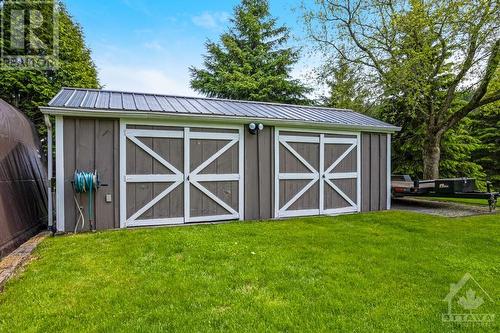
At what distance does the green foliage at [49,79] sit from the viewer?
9.80 metres

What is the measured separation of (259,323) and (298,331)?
0.29 meters

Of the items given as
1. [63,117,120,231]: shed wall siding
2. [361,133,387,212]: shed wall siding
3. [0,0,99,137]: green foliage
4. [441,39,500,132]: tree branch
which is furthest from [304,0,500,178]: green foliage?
[63,117,120,231]: shed wall siding

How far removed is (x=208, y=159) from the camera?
239 inches

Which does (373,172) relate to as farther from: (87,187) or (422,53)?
(87,187)

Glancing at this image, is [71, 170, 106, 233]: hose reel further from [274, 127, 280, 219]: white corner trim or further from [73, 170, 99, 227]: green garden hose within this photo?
[274, 127, 280, 219]: white corner trim

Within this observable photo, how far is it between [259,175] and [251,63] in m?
11.4

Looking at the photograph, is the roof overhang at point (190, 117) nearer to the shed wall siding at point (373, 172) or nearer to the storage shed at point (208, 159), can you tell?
the storage shed at point (208, 159)

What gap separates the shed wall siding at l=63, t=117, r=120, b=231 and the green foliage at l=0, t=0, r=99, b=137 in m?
5.91

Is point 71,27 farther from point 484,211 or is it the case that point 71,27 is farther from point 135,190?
point 484,211

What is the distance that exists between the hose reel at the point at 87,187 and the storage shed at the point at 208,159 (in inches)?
A: 3.3

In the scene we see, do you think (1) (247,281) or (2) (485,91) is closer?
(1) (247,281)

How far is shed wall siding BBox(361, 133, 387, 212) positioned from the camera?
7.62 m

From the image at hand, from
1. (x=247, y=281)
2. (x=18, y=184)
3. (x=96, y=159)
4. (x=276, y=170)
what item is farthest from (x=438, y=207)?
(x=18, y=184)

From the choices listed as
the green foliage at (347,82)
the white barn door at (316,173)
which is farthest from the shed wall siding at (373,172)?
the green foliage at (347,82)
